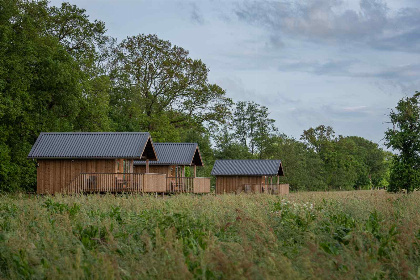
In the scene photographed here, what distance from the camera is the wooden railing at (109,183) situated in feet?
109

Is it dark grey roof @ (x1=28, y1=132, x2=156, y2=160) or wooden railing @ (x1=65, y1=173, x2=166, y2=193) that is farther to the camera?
dark grey roof @ (x1=28, y1=132, x2=156, y2=160)

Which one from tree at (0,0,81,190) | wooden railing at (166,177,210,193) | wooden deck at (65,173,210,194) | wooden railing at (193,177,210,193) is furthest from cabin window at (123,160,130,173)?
wooden railing at (193,177,210,193)

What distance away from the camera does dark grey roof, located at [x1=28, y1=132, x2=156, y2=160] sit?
34469 mm

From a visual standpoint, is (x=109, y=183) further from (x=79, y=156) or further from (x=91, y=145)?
(x=91, y=145)

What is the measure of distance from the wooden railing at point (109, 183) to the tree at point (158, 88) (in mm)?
15418

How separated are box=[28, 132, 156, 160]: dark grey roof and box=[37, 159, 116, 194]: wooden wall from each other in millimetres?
687

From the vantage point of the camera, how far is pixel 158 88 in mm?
51156

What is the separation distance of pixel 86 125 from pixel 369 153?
6823 cm

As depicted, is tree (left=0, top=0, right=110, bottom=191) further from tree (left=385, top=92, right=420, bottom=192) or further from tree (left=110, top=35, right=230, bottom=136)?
tree (left=385, top=92, right=420, bottom=192)

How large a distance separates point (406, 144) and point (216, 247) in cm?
1930

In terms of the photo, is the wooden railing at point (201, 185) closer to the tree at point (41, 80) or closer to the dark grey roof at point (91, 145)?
the dark grey roof at point (91, 145)

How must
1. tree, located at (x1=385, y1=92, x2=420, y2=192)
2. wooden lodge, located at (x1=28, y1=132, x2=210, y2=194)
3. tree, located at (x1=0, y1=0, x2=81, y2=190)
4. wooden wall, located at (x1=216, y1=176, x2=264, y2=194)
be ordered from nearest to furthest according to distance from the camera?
tree, located at (x1=385, y1=92, x2=420, y2=192) < wooden lodge, located at (x1=28, y1=132, x2=210, y2=194) < tree, located at (x1=0, y1=0, x2=81, y2=190) < wooden wall, located at (x1=216, y1=176, x2=264, y2=194)

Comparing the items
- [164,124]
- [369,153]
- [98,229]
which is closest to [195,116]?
[164,124]

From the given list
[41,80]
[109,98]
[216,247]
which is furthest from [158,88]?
[216,247]
